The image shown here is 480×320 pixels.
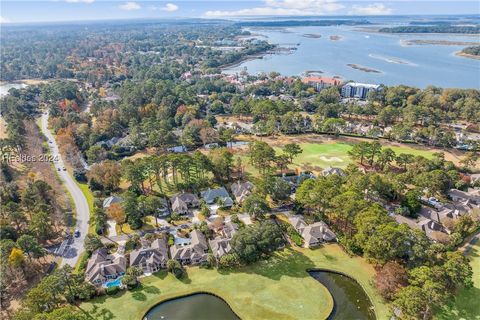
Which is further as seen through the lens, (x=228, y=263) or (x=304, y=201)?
(x=304, y=201)

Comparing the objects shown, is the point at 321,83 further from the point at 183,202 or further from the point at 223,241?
the point at 223,241

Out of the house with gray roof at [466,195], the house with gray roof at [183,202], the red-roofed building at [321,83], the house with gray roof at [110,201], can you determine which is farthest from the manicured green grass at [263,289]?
the red-roofed building at [321,83]

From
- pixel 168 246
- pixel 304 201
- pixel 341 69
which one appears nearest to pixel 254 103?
pixel 304 201

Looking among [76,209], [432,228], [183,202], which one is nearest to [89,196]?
[76,209]

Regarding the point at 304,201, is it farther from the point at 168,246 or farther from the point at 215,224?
the point at 168,246

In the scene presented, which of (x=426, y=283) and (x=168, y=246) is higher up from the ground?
(x=426, y=283)
